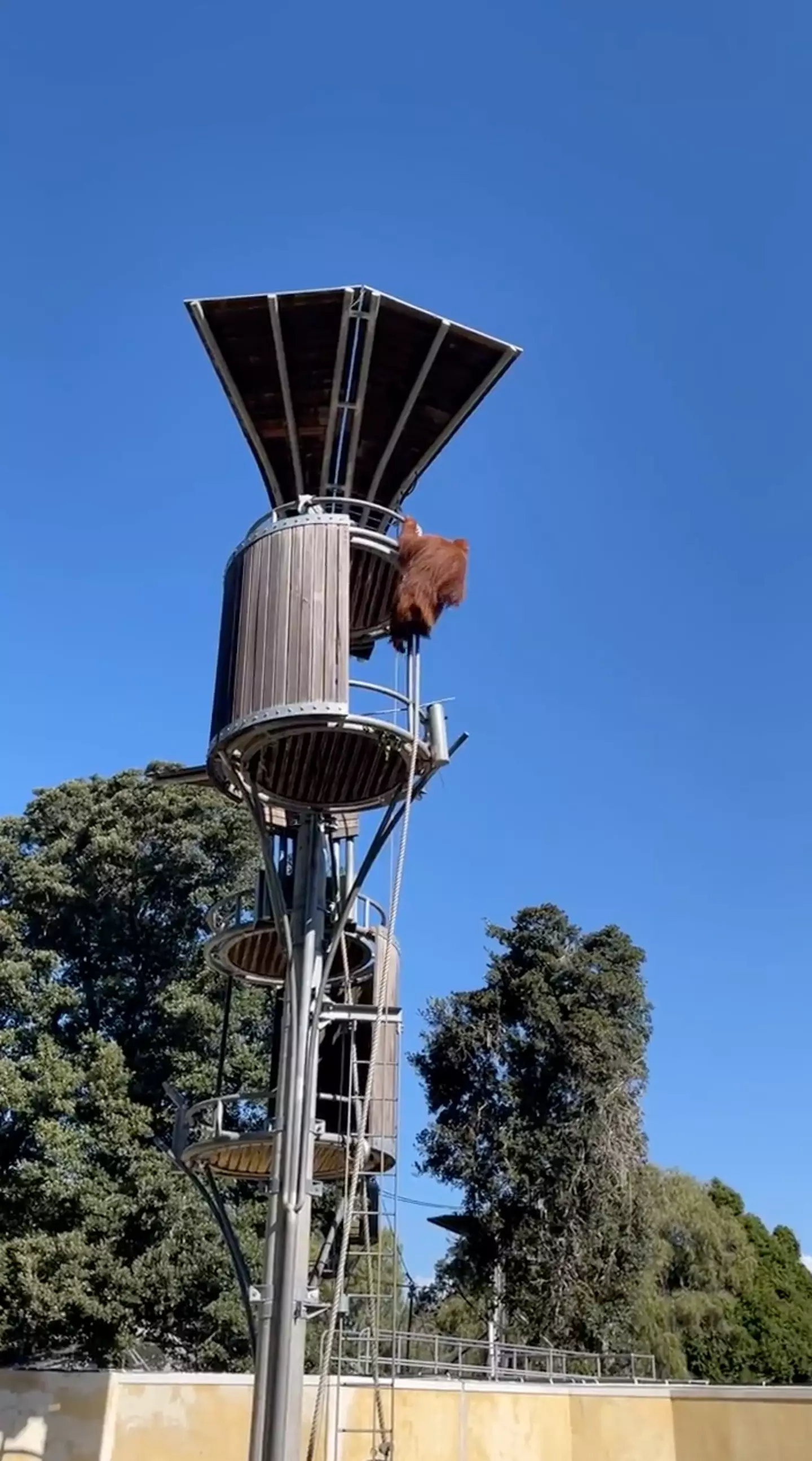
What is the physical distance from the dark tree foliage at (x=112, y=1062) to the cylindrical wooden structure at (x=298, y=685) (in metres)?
12.1

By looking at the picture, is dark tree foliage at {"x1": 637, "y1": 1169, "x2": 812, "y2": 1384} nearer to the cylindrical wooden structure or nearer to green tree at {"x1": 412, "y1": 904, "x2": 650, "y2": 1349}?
green tree at {"x1": 412, "y1": 904, "x2": 650, "y2": 1349}

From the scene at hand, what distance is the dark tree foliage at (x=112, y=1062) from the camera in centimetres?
2062

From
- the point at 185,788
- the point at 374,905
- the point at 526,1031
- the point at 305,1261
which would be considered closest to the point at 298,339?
the point at 374,905

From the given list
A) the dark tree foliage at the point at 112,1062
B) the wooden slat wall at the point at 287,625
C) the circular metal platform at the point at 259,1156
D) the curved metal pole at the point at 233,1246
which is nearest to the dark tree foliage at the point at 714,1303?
the dark tree foliage at the point at 112,1062

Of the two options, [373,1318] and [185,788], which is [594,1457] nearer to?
[373,1318]

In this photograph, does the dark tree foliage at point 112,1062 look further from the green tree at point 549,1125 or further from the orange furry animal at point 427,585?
the orange furry animal at point 427,585

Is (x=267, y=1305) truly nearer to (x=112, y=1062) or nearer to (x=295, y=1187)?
(x=295, y=1187)

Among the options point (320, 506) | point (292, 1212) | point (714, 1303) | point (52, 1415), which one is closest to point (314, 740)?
point (320, 506)

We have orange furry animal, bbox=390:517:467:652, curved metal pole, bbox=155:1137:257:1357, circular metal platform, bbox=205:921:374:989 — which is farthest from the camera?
circular metal platform, bbox=205:921:374:989

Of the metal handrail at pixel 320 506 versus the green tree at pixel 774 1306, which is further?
the green tree at pixel 774 1306

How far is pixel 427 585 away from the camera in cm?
1216

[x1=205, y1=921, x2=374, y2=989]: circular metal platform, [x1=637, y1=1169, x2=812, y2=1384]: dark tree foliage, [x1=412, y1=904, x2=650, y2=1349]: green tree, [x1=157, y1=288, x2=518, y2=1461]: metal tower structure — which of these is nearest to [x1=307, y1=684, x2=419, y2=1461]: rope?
[x1=157, y1=288, x2=518, y2=1461]: metal tower structure

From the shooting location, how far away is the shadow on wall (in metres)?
15.1

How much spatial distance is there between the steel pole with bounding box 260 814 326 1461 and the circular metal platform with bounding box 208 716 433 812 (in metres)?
0.68
